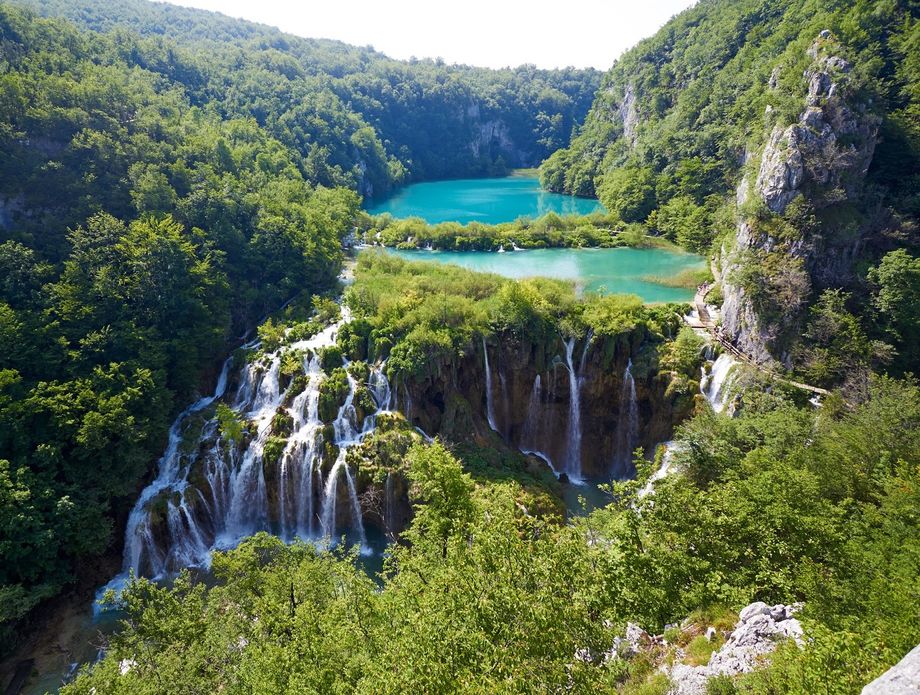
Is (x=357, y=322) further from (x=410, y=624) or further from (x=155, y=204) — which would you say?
(x=410, y=624)

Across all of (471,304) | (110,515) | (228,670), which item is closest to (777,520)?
(228,670)

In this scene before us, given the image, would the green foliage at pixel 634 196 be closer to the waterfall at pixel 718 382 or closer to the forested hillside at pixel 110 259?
the forested hillside at pixel 110 259

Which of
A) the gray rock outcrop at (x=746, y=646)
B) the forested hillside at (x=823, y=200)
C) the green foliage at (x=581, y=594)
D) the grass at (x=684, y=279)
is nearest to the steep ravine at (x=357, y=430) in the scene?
the green foliage at (x=581, y=594)

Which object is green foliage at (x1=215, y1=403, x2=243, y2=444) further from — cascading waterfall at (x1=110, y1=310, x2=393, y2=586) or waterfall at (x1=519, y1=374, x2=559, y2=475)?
waterfall at (x1=519, y1=374, x2=559, y2=475)

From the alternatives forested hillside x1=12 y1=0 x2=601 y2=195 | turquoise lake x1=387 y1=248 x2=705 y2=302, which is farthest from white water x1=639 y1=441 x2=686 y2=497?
forested hillside x1=12 y1=0 x2=601 y2=195

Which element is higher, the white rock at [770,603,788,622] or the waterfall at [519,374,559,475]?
the white rock at [770,603,788,622]

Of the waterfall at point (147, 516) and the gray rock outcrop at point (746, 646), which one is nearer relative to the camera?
the gray rock outcrop at point (746, 646)
